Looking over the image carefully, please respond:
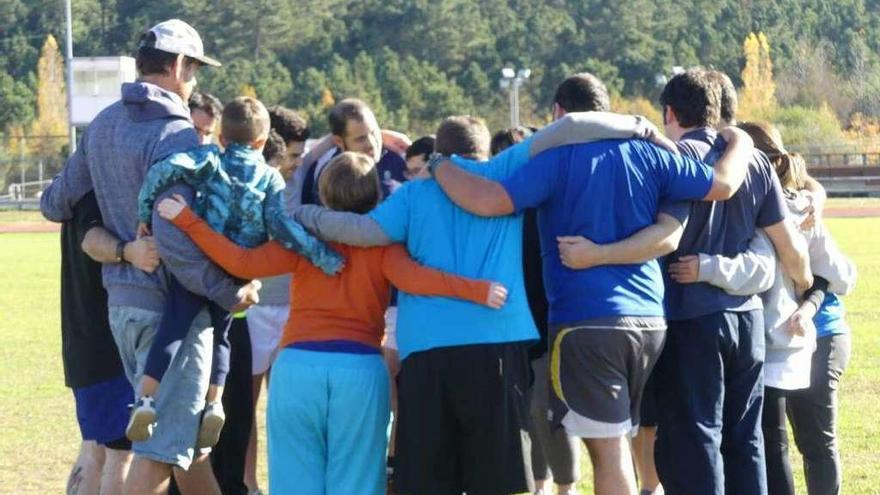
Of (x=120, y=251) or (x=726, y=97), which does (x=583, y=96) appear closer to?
(x=726, y=97)

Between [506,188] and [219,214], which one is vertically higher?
[506,188]

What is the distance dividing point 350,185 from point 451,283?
0.62 metres

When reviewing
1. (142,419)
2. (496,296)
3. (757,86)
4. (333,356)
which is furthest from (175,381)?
(757,86)

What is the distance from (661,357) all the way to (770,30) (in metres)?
118

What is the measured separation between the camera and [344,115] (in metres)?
7.08

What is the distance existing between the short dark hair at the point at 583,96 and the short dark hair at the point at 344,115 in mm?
1382

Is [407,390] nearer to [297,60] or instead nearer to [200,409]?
[200,409]

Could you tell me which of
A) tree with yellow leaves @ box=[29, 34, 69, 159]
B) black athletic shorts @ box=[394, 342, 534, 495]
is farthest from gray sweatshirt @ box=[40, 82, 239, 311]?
tree with yellow leaves @ box=[29, 34, 69, 159]

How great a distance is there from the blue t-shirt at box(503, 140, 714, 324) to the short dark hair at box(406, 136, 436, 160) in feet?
6.86

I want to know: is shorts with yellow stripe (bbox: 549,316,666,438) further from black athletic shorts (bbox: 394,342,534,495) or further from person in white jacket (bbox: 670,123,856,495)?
person in white jacket (bbox: 670,123,856,495)

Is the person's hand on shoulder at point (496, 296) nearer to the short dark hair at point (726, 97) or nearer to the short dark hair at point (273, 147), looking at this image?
the short dark hair at point (726, 97)

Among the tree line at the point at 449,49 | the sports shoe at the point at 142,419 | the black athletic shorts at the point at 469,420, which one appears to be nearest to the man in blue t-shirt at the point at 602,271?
the black athletic shorts at the point at 469,420

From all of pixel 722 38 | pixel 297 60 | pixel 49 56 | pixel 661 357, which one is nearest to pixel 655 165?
pixel 661 357

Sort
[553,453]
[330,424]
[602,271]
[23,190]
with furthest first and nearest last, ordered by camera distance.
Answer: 1. [23,190]
2. [553,453]
3. [330,424]
4. [602,271]
